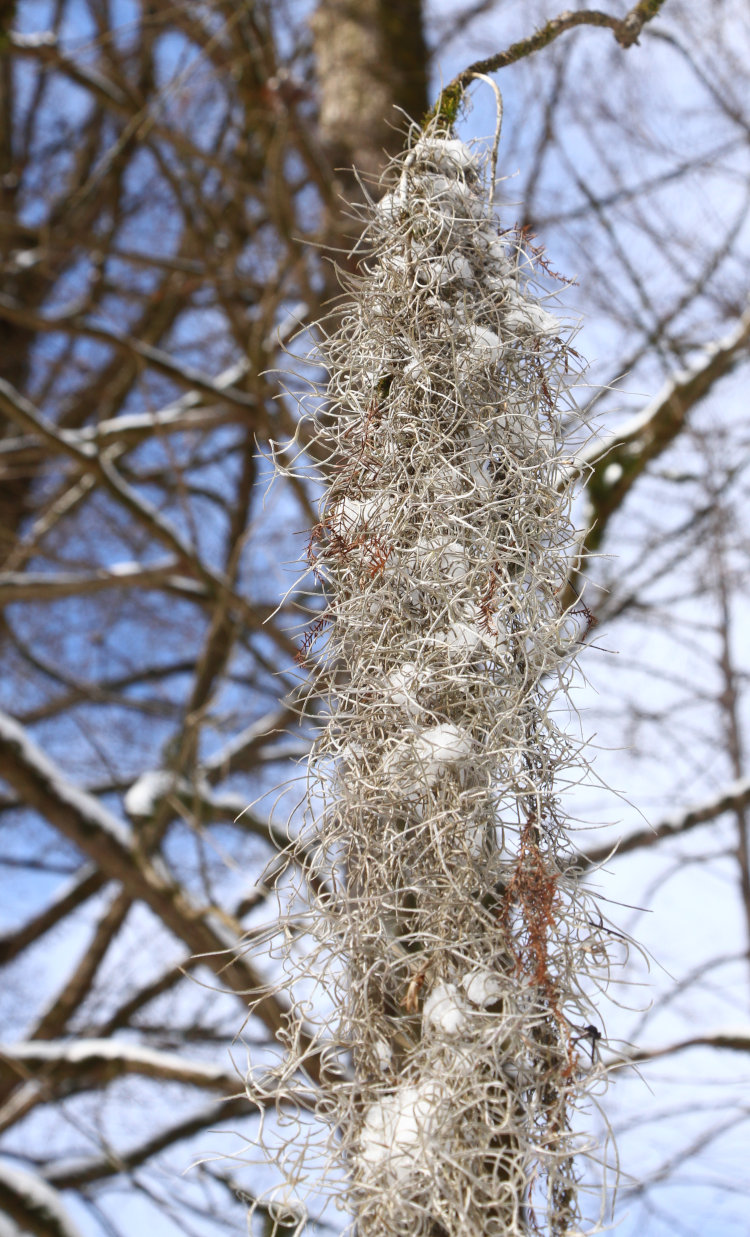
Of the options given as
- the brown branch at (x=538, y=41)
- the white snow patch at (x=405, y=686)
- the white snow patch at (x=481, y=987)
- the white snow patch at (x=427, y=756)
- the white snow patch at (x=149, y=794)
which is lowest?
the white snow patch at (x=481, y=987)

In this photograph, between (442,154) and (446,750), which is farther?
(442,154)

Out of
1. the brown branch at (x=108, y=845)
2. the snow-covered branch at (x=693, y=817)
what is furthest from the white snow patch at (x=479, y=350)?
the snow-covered branch at (x=693, y=817)

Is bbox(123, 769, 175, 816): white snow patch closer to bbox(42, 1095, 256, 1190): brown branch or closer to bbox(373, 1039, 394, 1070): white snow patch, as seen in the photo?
bbox(42, 1095, 256, 1190): brown branch

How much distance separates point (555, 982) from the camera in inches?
26.4

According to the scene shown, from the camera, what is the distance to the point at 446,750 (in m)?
0.68

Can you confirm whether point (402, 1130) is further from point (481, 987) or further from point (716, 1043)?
point (716, 1043)

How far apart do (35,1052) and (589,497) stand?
6.86 feet

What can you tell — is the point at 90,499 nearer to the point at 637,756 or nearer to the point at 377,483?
the point at 637,756

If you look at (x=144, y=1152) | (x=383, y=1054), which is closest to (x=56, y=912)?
(x=144, y=1152)

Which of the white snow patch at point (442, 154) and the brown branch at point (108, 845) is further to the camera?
the brown branch at point (108, 845)

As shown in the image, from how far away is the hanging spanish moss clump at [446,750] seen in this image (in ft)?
2.03

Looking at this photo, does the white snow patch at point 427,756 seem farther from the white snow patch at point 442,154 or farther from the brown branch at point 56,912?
the brown branch at point 56,912

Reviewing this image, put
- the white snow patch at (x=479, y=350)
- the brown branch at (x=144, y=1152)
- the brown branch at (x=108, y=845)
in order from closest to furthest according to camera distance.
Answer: the white snow patch at (x=479, y=350)
the brown branch at (x=108, y=845)
the brown branch at (x=144, y=1152)

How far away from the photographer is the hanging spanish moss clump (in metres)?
0.62
